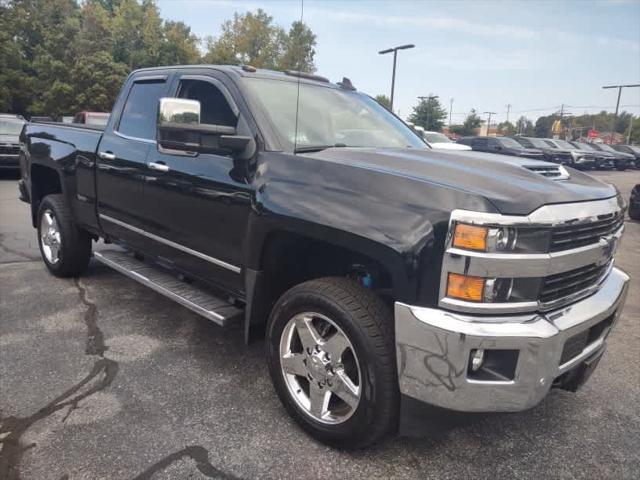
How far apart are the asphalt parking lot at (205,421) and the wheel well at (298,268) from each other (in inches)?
22.6

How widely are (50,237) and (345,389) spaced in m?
3.97

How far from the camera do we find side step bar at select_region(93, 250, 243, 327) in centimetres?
308

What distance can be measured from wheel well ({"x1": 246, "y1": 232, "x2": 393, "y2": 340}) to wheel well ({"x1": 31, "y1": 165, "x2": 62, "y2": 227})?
3.46m

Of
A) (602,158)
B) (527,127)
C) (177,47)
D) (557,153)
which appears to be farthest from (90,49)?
(527,127)

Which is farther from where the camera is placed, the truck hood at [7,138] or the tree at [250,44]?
the tree at [250,44]

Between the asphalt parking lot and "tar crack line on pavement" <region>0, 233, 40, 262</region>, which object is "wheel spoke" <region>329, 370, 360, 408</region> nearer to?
the asphalt parking lot

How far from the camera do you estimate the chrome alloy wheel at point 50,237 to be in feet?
16.2

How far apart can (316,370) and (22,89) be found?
34.4 metres

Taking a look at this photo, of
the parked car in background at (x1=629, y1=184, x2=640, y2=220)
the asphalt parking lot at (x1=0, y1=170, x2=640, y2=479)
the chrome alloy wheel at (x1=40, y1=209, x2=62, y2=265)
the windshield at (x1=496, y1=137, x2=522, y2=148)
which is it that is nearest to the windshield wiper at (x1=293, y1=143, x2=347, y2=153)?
the asphalt parking lot at (x1=0, y1=170, x2=640, y2=479)

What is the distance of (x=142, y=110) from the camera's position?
4.04 meters

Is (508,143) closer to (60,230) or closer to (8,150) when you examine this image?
(8,150)

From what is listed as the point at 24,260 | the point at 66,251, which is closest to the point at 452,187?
the point at 66,251

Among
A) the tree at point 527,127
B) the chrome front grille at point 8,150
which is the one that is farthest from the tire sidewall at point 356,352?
the tree at point 527,127

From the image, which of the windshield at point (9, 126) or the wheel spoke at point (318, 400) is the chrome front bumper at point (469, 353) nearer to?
Result: the wheel spoke at point (318, 400)
